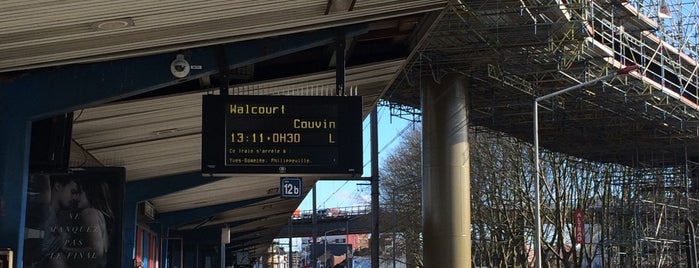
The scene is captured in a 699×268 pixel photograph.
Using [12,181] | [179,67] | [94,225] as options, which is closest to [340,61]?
[179,67]

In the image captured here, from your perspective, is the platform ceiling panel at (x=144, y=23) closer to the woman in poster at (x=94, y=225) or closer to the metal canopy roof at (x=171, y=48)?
the metal canopy roof at (x=171, y=48)

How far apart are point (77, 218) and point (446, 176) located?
601 inches

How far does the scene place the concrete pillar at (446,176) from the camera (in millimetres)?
25219

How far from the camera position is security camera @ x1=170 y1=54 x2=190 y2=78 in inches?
347

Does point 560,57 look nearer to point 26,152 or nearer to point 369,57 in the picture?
point 369,57

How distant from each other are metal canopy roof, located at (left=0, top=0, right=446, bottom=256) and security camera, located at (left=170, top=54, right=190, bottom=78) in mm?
136

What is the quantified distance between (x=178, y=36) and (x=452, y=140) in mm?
19075

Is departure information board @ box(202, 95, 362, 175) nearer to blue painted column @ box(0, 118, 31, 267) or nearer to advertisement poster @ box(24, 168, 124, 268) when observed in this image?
blue painted column @ box(0, 118, 31, 267)

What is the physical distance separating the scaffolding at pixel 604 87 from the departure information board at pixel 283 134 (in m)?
11.5

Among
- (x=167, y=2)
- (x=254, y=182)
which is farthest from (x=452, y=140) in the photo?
(x=167, y=2)

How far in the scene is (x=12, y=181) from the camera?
27.8 feet

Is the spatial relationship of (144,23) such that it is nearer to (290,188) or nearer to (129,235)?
(129,235)

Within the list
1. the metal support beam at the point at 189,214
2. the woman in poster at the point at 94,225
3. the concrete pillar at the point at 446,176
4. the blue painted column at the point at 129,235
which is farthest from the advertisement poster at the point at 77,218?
the concrete pillar at the point at 446,176

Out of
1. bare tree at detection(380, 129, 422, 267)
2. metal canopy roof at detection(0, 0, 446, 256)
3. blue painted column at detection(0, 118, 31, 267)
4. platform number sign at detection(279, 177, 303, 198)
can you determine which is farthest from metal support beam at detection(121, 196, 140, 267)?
bare tree at detection(380, 129, 422, 267)
